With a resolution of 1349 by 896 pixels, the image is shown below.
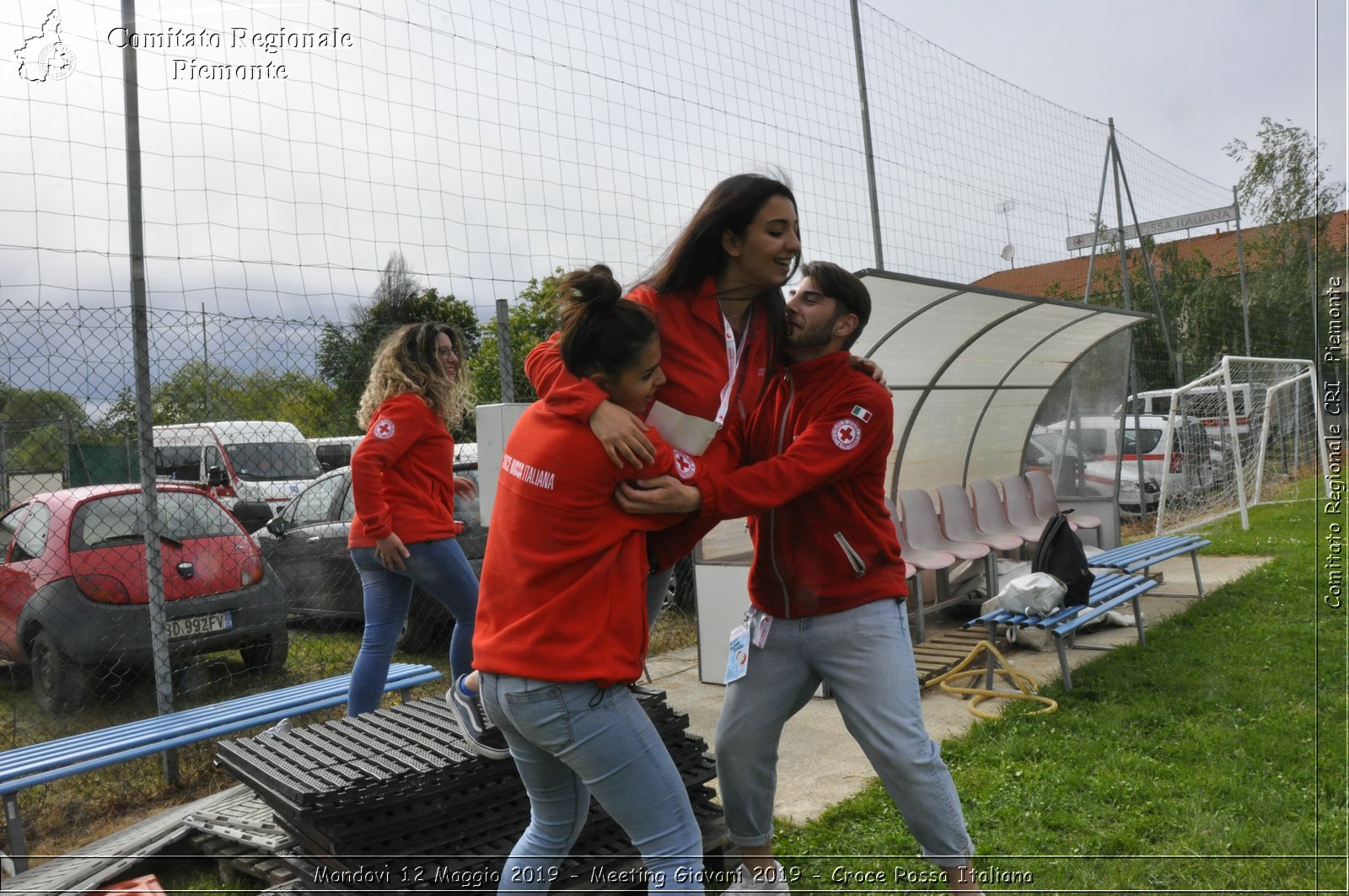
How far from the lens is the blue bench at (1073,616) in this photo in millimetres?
5641

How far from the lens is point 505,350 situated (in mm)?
6027

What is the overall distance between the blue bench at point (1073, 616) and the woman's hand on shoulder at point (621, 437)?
420 cm

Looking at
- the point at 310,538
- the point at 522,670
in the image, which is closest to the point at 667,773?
the point at 522,670

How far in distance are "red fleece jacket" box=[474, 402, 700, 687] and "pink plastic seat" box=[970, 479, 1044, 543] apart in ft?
23.0

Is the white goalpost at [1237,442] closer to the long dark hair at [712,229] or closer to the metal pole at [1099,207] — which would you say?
the metal pole at [1099,207]

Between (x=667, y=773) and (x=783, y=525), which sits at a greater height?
(x=783, y=525)

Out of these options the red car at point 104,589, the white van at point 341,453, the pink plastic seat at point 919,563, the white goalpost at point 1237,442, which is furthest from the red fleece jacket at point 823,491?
the white goalpost at point 1237,442

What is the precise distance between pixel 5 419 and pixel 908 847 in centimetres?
416

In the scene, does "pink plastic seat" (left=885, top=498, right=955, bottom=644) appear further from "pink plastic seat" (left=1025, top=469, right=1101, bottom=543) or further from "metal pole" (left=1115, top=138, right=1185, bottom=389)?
"metal pole" (left=1115, top=138, right=1185, bottom=389)

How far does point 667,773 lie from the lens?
2174mm

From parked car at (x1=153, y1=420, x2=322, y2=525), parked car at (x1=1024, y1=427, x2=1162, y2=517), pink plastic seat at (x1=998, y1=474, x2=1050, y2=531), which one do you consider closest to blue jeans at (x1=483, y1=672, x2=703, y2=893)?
parked car at (x1=153, y1=420, x2=322, y2=525)

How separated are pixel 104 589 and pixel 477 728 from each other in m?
3.09

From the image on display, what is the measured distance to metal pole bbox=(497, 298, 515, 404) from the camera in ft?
19.2

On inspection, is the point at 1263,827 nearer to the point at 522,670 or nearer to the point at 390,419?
the point at 522,670
